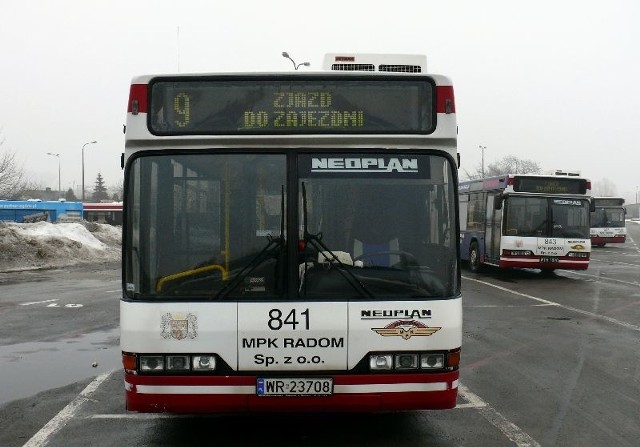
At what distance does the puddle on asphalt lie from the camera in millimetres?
7453

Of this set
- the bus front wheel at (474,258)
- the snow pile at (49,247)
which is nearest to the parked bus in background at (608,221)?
the bus front wheel at (474,258)

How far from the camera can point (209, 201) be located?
4.93m

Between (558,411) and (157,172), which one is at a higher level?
(157,172)

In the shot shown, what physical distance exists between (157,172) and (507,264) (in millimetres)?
16229

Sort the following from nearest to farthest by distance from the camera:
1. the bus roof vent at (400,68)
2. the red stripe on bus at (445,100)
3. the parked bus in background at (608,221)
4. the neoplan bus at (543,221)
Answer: the red stripe on bus at (445,100) < the bus roof vent at (400,68) < the neoplan bus at (543,221) < the parked bus in background at (608,221)

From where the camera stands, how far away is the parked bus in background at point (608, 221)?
1657 inches

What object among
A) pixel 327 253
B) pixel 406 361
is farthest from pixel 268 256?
pixel 406 361

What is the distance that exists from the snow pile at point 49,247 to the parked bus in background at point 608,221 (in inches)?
1160

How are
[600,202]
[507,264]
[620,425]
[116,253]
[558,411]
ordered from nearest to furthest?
[620,425], [558,411], [507,264], [116,253], [600,202]

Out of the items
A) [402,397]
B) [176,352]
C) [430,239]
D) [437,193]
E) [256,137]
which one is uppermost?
[256,137]

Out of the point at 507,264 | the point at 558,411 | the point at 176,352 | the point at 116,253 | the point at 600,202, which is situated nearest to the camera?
the point at 176,352

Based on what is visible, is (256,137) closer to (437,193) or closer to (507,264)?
(437,193)

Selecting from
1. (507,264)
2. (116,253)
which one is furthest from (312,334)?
(116,253)

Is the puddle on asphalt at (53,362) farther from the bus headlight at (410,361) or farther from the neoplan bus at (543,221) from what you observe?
the neoplan bus at (543,221)
